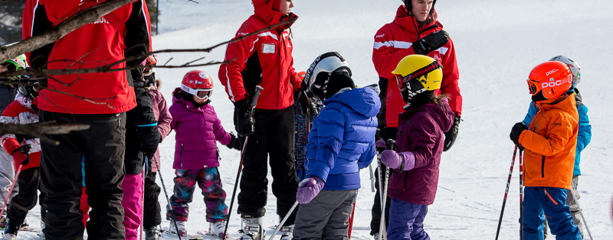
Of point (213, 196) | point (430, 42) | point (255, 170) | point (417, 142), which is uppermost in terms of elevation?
point (430, 42)

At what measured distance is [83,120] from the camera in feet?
9.62

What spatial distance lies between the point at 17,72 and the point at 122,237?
79.4 inches

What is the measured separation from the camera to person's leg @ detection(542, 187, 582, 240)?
13.0ft

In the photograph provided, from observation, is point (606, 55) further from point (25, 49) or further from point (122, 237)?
point (25, 49)

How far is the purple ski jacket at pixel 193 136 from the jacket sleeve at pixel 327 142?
1832 mm

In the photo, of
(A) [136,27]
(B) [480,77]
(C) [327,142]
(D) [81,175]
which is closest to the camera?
(D) [81,175]

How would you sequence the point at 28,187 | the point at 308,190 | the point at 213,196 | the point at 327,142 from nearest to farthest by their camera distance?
the point at 308,190 < the point at 327,142 < the point at 28,187 < the point at 213,196

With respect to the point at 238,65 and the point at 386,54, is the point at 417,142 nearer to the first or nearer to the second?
the point at 386,54

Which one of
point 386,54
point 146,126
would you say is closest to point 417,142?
point 386,54

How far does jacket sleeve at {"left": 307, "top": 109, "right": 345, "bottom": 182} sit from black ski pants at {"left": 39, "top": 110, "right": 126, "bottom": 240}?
116cm

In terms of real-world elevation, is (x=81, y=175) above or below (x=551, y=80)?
below

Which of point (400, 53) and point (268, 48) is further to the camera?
point (268, 48)

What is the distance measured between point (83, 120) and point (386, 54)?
254cm

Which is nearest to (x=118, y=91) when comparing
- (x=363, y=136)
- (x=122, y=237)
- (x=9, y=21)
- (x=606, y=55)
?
(x=122, y=237)
